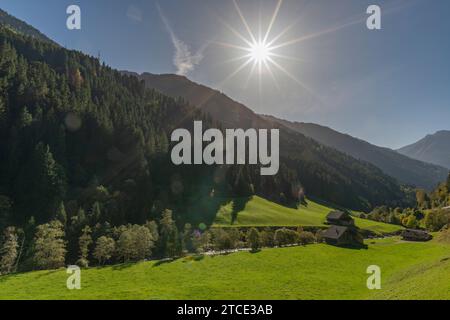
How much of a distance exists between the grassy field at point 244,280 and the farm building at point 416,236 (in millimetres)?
41892

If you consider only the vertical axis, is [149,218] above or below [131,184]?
below

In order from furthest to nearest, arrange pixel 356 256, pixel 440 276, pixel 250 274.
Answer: pixel 356 256, pixel 250 274, pixel 440 276

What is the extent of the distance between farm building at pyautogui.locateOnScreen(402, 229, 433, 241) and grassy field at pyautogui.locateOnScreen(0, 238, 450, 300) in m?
41.9

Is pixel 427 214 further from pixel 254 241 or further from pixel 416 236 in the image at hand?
pixel 254 241

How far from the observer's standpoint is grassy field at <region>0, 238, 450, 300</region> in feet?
103

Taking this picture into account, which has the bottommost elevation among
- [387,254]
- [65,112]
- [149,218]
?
[387,254]

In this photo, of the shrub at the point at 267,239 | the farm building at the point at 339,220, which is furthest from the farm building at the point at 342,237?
the farm building at the point at 339,220

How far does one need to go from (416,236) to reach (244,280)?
276 ft

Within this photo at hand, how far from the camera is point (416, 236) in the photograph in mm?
96312

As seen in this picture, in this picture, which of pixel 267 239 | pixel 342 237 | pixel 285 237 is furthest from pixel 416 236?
pixel 267 239
